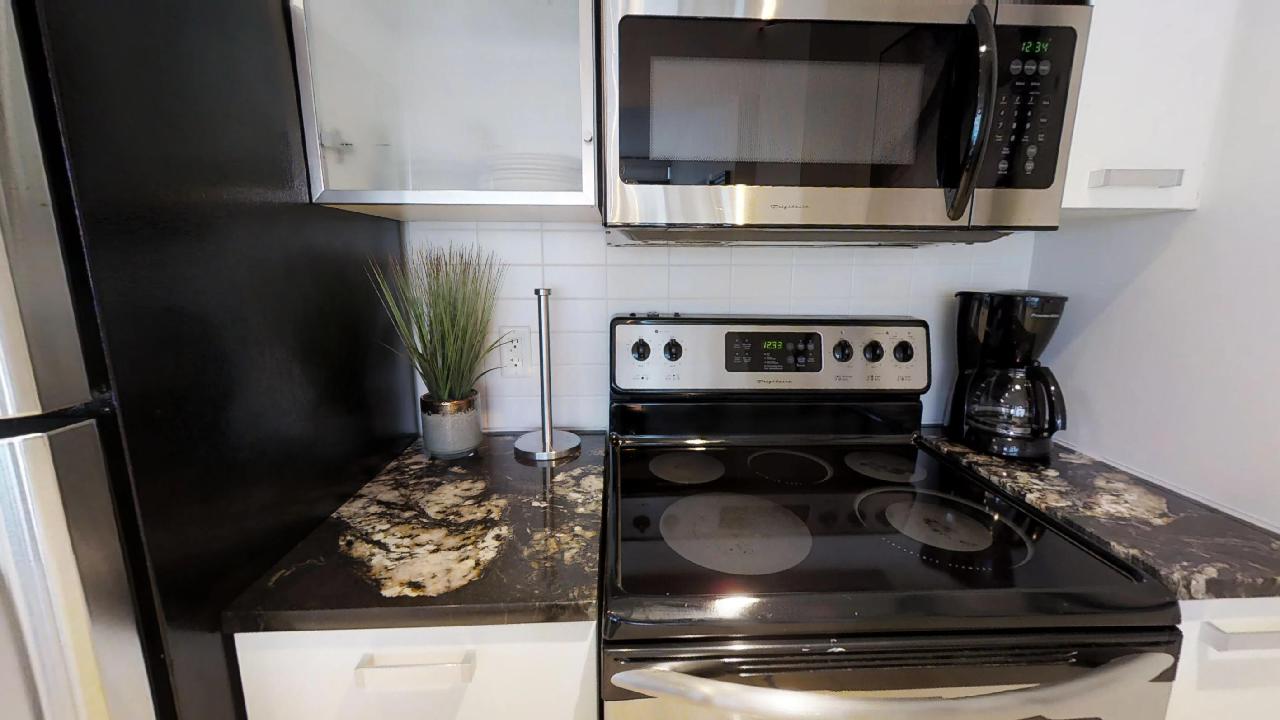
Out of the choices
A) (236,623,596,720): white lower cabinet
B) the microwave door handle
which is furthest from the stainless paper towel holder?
the microwave door handle

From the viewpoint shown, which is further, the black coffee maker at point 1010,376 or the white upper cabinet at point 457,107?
the black coffee maker at point 1010,376

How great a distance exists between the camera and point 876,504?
880 millimetres

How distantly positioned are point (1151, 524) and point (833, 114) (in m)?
0.83

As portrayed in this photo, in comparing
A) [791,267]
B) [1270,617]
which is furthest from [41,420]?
[1270,617]

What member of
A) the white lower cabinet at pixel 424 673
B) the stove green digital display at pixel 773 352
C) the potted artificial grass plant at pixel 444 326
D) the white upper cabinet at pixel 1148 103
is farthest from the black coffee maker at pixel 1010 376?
the potted artificial grass plant at pixel 444 326

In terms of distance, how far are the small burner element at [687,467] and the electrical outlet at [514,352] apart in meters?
0.40

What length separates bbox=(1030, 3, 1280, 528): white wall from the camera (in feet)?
2.56

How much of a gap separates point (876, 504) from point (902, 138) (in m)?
0.62

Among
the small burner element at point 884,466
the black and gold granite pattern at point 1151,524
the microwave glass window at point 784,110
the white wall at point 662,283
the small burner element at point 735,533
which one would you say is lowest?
the small burner element at point 735,533

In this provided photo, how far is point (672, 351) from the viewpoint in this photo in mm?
1096

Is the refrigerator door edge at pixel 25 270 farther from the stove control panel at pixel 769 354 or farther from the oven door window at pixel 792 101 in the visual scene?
the stove control panel at pixel 769 354

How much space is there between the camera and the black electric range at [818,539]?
1.98ft

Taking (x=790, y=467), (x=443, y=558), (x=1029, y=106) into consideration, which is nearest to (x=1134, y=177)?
(x=1029, y=106)

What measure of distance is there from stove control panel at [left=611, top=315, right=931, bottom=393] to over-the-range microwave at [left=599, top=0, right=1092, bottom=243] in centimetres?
32
